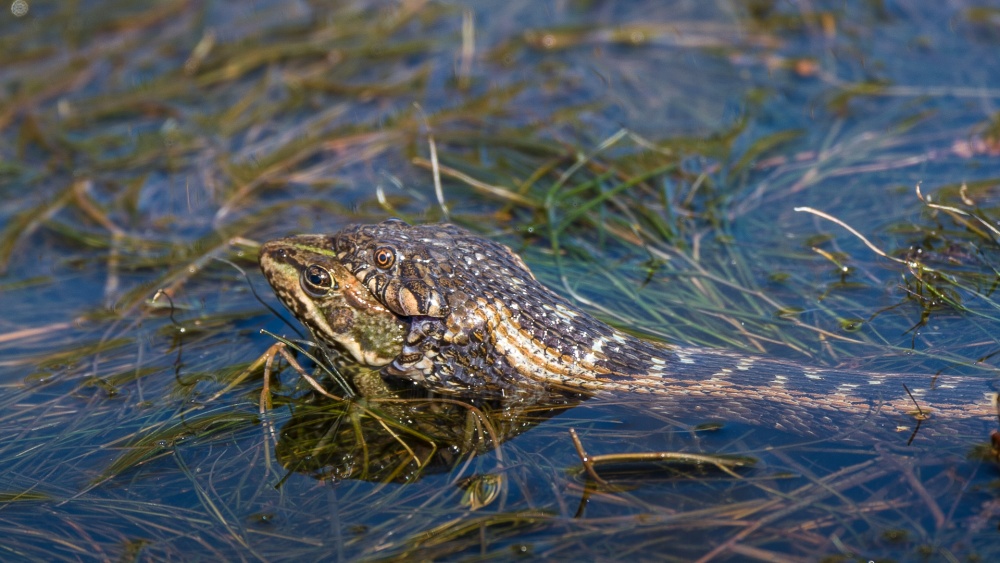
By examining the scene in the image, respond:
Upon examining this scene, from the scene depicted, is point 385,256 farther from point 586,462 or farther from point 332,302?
point 586,462

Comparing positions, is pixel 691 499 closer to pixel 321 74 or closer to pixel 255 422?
pixel 255 422

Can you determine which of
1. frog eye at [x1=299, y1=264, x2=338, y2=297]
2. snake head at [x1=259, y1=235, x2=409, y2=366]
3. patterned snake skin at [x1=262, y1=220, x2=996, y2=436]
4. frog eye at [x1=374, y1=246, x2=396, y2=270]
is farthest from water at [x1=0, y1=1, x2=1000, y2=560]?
frog eye at [x1=374, y1=246, x2=396, y2=270]

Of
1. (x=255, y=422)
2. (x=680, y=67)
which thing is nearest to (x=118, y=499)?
(x=255, y=422)

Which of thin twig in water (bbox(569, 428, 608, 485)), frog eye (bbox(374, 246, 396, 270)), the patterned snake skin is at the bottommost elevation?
thin twig in water (bbox(569, 428, 608, 485))

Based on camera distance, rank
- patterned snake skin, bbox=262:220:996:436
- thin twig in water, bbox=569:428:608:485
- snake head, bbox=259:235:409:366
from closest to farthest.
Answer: thin twig in water, bbox=569:428:608:485, patterned snake skin, bbox=262:220:996:436, snake head, bbox=259:235:409:366

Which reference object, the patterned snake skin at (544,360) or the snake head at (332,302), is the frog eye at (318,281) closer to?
the snake head at (332,302)

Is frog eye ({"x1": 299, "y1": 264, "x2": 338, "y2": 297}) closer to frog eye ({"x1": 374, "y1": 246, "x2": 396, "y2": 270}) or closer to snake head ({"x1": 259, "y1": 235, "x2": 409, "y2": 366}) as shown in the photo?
snake head ({"x1": 259, "y1": 235, "x2": 409, "y2": 366})

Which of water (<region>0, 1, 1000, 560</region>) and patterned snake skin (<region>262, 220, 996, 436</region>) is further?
patterned snake skin (<region>262, 220, 996, 436</region>)
